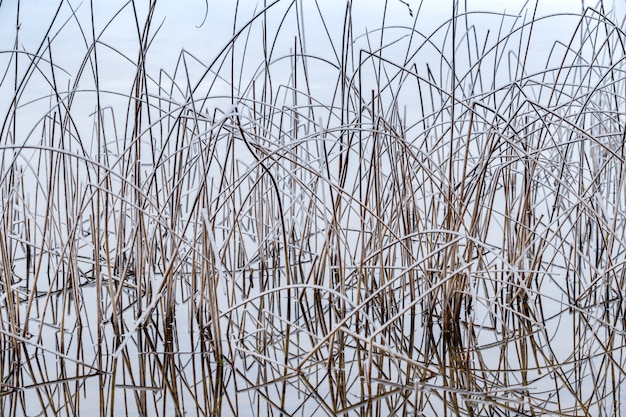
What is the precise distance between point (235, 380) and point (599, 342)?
62 cm

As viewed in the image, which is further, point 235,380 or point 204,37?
point 204,37

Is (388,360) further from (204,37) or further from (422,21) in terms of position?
(422,21)

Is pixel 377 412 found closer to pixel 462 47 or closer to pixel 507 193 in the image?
pixel 507 193

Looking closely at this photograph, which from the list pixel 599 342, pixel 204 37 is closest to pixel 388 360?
pixel 599 342

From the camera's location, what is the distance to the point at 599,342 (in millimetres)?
1619

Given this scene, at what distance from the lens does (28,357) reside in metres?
1.57

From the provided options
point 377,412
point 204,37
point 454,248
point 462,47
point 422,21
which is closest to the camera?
point 377,412

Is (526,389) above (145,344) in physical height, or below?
below

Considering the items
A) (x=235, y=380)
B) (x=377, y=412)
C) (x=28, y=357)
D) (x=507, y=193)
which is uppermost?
(x=507, y=193)

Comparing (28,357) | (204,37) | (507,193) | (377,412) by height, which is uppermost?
(204,37)

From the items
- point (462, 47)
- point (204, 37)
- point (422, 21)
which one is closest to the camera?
point (462, 47)

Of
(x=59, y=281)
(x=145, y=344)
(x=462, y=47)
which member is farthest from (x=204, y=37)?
(x=145, y=344)

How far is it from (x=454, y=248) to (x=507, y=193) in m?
0.34

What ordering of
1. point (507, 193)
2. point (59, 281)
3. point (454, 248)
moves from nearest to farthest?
point (454, 248)
point (507, 193)
point (59, 281)
